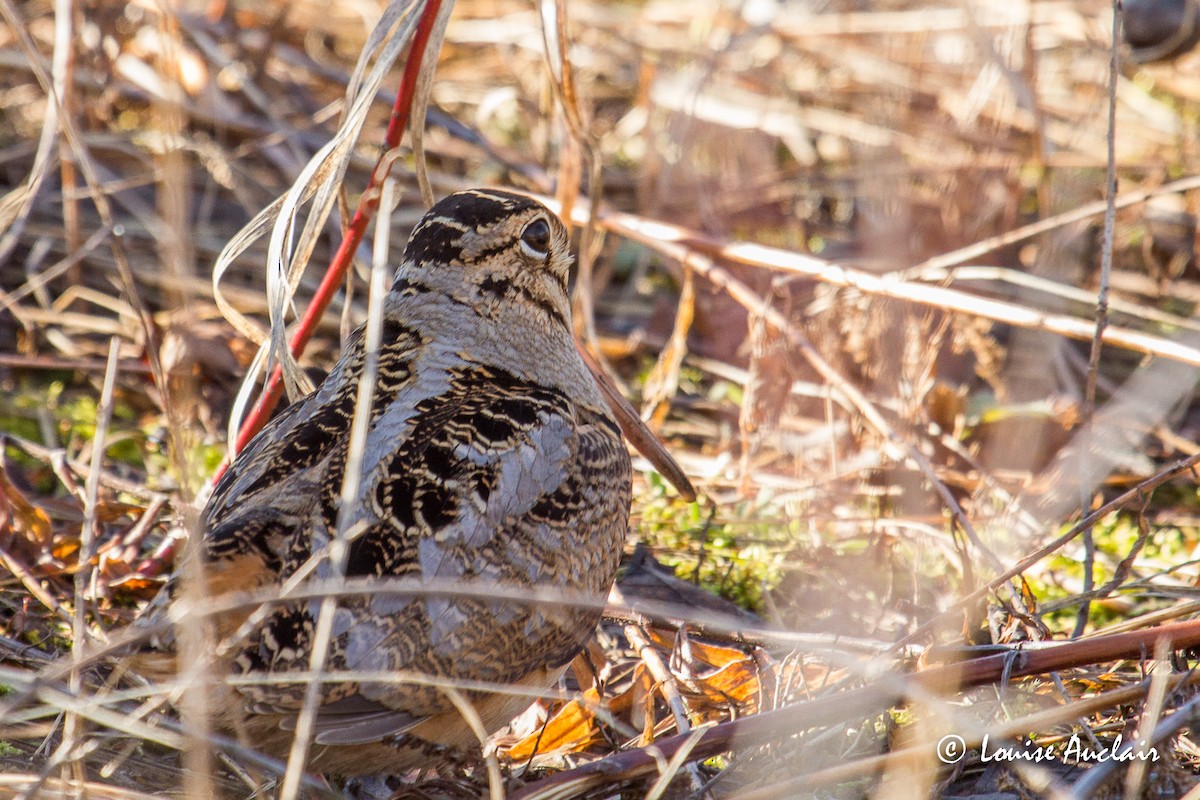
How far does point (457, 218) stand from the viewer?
122 inches

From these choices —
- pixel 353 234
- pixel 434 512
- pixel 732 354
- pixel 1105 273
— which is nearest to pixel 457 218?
pixel 353 234

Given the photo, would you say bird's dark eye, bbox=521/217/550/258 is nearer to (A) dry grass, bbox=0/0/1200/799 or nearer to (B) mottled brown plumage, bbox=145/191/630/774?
(B) mottled brown plumage, bbox=145/191/630/774

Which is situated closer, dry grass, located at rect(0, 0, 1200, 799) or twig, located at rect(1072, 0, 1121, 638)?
dry grass, located at rect(0, 0, 1200, 799)

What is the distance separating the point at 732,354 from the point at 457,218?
2277mm

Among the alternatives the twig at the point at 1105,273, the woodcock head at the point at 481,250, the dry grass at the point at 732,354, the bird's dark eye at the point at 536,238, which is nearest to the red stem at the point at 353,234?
the dry grass at the point at 732,354

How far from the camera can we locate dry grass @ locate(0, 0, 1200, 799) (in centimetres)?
262

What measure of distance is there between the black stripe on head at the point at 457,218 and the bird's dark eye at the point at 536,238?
63 millimetres

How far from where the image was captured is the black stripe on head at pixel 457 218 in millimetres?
3094

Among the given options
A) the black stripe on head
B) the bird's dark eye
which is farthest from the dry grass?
the bird's dark eye

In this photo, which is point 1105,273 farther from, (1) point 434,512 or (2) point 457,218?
(1) point 434,512

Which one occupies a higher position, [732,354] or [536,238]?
[536,238]

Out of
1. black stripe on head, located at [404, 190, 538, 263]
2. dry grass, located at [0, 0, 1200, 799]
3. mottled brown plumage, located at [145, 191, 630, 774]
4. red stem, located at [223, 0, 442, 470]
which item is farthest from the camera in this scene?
red stem, located at [223, 0, 442, 470]

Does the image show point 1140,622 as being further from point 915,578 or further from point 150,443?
point 150,443

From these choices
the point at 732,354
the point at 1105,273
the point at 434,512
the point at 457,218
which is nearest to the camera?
the point at 434,512
